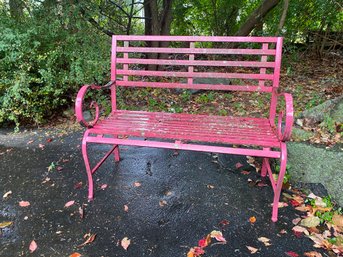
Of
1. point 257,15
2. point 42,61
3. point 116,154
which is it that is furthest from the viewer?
point 257,15

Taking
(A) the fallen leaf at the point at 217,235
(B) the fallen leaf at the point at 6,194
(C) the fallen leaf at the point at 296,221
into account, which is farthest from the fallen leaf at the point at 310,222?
(B) the fallen leaf at the point at 6,194

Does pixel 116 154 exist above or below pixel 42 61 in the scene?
below

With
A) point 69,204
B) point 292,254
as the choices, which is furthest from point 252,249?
point 69,204

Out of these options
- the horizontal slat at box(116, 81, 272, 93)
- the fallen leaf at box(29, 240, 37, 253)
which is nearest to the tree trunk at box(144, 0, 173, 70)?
the horizontal slat at box(116, 81, 272, 93)

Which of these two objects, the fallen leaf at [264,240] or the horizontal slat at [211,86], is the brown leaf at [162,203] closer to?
the fallen leaf at [264,240]

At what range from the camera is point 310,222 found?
2.14 m

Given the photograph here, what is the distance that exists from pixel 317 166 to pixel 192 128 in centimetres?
123

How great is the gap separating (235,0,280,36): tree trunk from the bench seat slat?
4.03 meters

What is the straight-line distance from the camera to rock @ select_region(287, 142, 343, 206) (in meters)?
2.45

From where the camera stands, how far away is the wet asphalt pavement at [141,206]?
198 cm

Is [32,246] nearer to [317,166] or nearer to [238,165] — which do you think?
[238,165]

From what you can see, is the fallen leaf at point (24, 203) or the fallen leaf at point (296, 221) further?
the fallen leaf at point (24, 203)

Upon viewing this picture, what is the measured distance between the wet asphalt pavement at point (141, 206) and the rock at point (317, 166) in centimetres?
38

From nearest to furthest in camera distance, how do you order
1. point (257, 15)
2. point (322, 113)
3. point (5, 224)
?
point (5, 224), point (322, 113), point (257, 15)
